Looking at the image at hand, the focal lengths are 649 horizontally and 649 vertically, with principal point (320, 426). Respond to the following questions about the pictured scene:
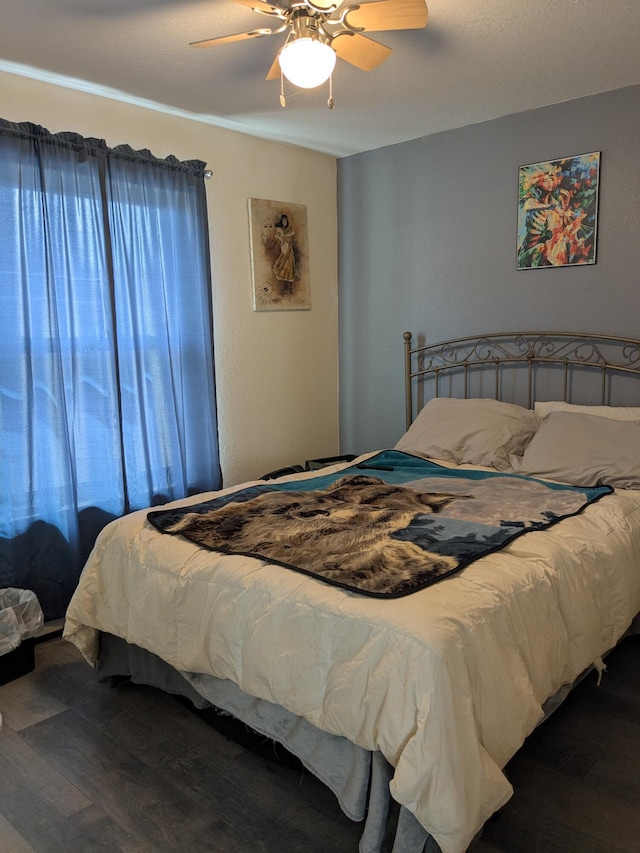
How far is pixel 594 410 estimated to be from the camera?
3.18m

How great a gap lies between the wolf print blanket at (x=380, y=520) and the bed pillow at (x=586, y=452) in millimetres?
103

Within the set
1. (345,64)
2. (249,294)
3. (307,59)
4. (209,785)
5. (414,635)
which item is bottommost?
(209,785)

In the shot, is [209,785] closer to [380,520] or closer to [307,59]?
[380,520]

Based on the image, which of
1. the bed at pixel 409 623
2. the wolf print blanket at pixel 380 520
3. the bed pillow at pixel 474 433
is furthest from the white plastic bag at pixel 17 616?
the bed pillow at pixel 474 433

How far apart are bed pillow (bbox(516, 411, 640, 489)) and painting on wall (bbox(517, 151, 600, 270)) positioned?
873mm

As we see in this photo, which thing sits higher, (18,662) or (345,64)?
(345,64)

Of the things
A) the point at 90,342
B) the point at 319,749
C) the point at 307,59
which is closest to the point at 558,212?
the point at 307,59

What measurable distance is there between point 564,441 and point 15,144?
9.07ft

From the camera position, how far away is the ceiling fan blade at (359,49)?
7.08 feet

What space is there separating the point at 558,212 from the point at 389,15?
1.70 metres

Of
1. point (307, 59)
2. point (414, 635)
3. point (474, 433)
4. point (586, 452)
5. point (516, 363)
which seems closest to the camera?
point (414, 635)

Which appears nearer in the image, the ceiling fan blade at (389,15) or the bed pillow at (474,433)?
the ceiling fan blade at (389,15)

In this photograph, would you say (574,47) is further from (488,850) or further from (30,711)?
(30,711)

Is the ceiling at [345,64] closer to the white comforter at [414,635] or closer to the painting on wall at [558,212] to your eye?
the painting on wall at [558,212]
